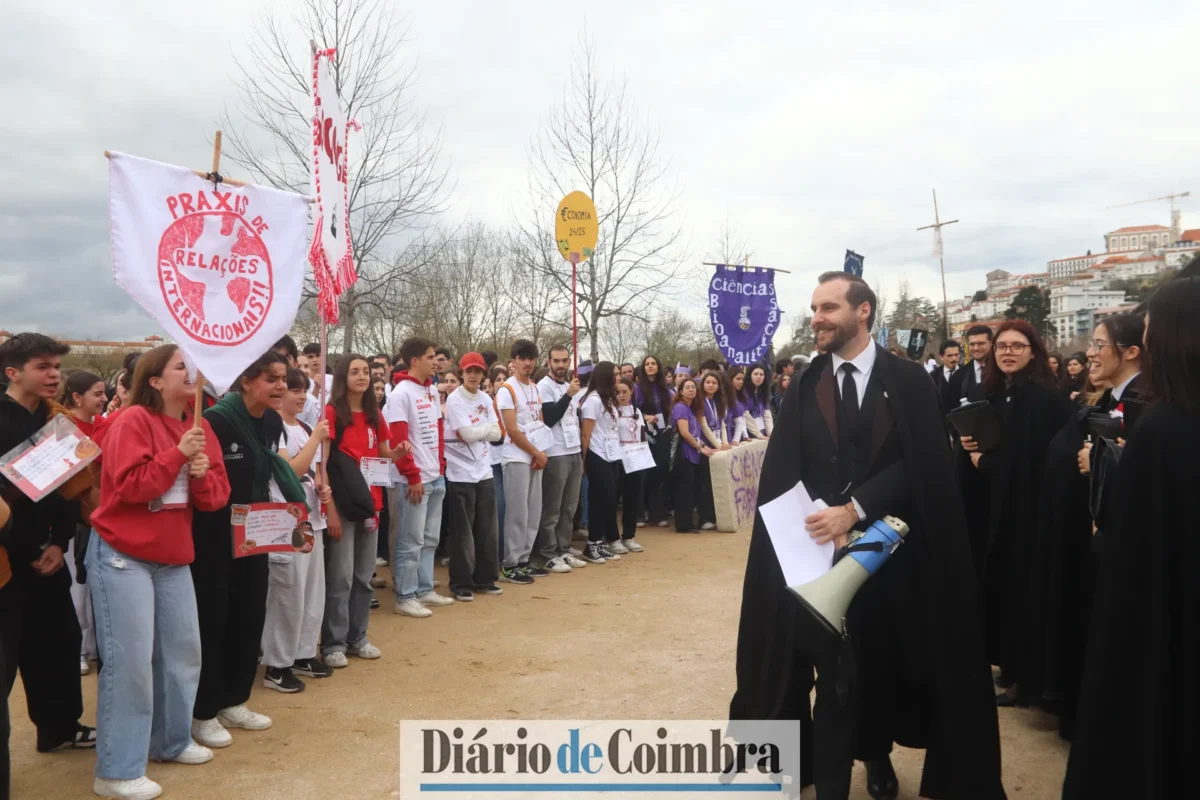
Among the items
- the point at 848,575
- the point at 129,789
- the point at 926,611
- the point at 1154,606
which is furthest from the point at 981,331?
the point at 129,789

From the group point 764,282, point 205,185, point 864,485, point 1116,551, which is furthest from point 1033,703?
point 764,282

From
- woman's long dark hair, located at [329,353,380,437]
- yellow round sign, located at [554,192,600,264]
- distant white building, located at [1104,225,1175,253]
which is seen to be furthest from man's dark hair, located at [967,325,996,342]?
distant white building, located at [1104,225,1175,253]

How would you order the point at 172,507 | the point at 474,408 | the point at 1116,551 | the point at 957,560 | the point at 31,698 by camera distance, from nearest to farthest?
the point at 1116,551
the point at 957,560
the point at 172,507
the point at 31,698
the point at 474,408

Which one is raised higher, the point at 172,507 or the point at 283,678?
the point at 172,507

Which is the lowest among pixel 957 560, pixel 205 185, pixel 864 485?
pixel 957 560

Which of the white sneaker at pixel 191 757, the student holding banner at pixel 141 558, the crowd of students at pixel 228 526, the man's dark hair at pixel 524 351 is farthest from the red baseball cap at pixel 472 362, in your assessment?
the white sneaker at pixel 191 757

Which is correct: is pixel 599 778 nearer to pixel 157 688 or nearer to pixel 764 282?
pixel 157 688

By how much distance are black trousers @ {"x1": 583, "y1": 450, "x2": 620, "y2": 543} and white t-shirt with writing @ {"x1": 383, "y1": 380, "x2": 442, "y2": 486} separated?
279 cm

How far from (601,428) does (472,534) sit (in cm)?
239

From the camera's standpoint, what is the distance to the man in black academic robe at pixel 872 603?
350cm

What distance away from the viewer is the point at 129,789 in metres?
3.99

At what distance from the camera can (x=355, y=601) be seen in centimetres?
623

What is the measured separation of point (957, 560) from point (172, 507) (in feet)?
11.7

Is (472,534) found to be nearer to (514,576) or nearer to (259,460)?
(514,576)
